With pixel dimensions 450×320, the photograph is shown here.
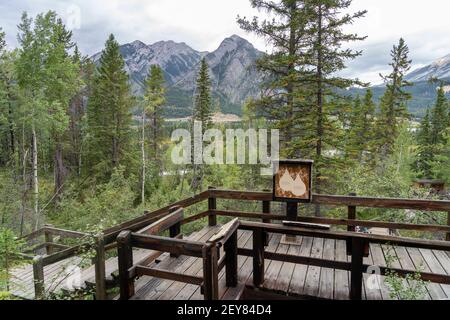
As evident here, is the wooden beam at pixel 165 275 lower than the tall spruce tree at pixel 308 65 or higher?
lower

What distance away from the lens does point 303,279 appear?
3.52m

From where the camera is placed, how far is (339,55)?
9805 millimetres

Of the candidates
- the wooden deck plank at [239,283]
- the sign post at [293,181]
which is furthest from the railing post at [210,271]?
the sign post at [293,181]

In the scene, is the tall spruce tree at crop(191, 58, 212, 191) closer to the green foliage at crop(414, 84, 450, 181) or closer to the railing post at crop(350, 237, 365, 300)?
the railing post at crop(350, 237, 365, 300)

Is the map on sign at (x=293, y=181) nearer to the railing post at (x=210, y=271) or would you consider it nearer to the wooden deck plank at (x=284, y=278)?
A: the wooden deck plank at (x=284, y=278)

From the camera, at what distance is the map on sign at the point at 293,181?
14.5ft

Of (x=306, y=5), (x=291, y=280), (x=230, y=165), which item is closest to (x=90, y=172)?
(x=230, y=165)

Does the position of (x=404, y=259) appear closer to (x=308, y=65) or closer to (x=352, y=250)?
(x=352, y=250)

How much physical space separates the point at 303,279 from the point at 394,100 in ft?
72.3

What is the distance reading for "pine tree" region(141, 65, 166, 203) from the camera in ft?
67.7

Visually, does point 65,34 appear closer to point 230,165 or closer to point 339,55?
point 230,165

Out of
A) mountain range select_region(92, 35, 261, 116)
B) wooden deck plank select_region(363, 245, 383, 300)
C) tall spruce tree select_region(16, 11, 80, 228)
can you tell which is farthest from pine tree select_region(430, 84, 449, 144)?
tall spruce tree select_region(16, 11, 80, 228)

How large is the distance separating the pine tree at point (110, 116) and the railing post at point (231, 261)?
726 inches

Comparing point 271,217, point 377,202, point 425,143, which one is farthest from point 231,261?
point 425,143
